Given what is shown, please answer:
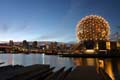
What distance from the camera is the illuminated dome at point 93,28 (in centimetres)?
10191

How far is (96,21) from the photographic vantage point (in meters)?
104

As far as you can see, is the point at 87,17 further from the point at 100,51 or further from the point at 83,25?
the point at 100,51

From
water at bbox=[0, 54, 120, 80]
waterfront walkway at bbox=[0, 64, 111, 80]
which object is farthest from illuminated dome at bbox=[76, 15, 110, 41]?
waterfront walkway at bbox=[0, 64, 111, 80]

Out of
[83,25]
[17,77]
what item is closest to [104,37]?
[83,25]

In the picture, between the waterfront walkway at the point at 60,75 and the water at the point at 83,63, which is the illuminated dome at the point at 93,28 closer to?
the water at the point at 83,63

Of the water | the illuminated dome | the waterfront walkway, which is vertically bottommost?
the water

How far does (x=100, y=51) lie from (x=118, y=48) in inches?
449

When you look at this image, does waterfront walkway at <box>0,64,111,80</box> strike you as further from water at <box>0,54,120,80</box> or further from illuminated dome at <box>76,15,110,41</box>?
illuminated dome at <box>76,15,110,41</box>

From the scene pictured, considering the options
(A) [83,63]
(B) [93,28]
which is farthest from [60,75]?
(B) [93,28]

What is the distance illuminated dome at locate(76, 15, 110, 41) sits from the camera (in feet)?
334

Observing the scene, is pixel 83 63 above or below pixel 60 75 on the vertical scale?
below

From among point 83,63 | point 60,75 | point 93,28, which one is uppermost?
point 93,28

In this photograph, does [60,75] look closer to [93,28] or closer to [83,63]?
[83,63]

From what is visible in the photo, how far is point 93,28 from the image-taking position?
341 feet
